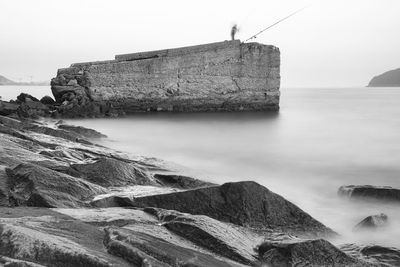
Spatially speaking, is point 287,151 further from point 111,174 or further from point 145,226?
point 145,226

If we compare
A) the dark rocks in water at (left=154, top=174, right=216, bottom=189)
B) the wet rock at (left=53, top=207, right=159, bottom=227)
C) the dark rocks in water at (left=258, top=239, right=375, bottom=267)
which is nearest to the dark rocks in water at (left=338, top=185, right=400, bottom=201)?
the dark rocks in water at (left=154, top=174, right=216, bottom=189)

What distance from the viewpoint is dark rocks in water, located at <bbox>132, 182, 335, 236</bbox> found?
4.58 m

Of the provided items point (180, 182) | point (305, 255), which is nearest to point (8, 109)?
point (180, 182)

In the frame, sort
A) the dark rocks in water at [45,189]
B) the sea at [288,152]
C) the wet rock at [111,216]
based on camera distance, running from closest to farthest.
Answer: the wet rock at [111,216]
the dark rocks in water at [45,189]
the sea at [288,152]

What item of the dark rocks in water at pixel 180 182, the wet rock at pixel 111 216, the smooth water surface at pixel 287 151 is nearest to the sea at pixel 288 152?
the smooth water surface at pixel 287 151

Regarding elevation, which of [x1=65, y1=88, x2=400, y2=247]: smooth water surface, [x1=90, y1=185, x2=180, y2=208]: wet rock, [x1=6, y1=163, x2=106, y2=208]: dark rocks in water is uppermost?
[x1=6, y1=163, x2=106, y2=208]: dark rocks in water

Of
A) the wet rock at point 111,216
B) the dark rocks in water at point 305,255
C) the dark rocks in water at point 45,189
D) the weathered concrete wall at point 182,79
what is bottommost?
the dark rocks in water at point 305,255

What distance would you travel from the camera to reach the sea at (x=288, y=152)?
6004 millimetres

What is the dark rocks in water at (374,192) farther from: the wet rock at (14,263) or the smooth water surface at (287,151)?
the wet rock at (14,263)

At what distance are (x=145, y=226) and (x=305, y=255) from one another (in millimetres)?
1309

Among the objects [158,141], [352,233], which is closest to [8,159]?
[352,233]

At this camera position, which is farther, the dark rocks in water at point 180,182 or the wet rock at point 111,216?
the dark rocks in water at point 180,182

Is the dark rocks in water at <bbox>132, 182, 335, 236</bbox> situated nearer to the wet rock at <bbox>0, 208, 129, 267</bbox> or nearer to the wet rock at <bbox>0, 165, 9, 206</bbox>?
the wet rock at <bbox>0, 165, 9, 206</bbox>

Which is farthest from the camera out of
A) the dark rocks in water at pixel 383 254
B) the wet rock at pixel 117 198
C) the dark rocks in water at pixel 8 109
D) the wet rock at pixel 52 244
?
the dark rocks in water at pixel 8 109
